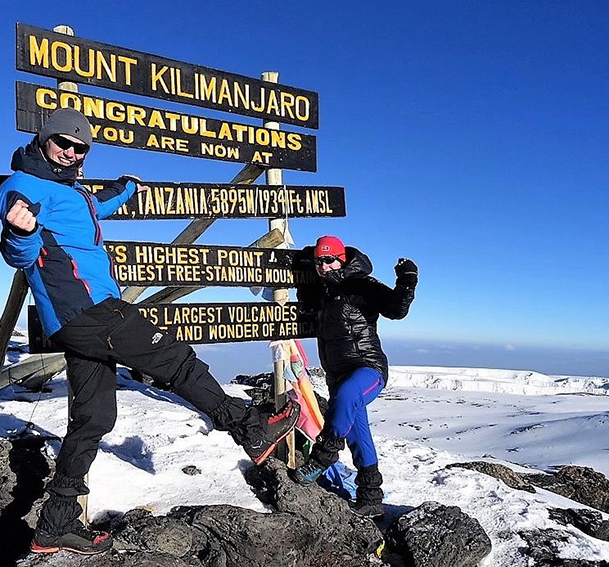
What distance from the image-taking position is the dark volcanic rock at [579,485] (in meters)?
6.67

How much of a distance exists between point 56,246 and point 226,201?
228 cm

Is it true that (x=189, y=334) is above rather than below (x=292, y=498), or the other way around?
above

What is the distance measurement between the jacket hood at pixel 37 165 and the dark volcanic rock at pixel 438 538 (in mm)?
3448

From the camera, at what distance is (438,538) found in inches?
176

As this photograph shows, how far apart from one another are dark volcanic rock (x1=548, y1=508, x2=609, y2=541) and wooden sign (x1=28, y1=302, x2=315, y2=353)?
2.68m

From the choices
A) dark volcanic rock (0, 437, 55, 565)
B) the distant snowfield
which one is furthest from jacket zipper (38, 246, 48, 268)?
the distant snowfield

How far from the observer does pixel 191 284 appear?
5.18 m

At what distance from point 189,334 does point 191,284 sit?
16.7 inches

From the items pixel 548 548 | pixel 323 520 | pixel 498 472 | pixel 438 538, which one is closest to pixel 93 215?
pixel 323 520

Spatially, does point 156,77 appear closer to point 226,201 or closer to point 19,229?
point 226,201

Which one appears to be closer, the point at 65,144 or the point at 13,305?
the point at 65,144

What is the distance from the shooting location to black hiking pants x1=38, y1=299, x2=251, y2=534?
3350 mm

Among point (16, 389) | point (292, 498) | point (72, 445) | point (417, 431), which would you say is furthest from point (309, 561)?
point (417, 431)

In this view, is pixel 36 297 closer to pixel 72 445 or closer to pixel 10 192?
pixel 10 192
